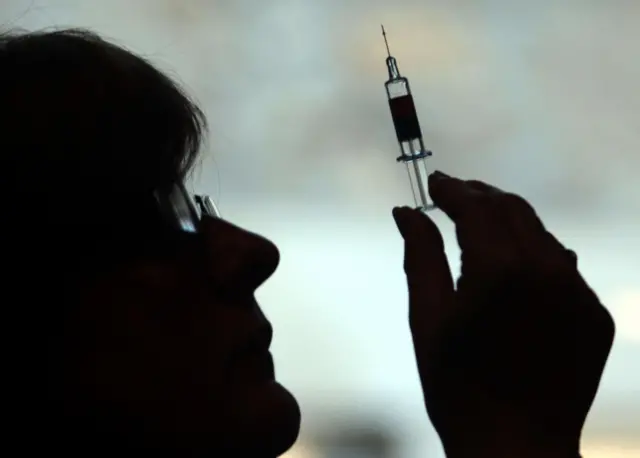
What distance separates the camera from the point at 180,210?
0.55m

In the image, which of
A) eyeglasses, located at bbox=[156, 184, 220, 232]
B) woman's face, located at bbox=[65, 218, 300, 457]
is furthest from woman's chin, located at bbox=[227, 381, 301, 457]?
eyeglasses, located at bbox=[156, 184, 220, 232]

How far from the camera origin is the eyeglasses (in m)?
0.53

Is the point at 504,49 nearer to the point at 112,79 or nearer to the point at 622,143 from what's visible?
the point at 622,143

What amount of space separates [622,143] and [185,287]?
1.99 feet

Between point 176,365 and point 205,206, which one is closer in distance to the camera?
point 176,365

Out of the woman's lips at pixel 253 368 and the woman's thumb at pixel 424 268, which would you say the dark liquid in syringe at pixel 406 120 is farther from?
the woman's lips at pixel 253 368

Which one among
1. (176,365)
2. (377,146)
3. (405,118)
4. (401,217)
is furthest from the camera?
(377,146)

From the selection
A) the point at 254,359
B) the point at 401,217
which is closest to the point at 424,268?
the point at 401,217

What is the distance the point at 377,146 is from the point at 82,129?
1.48ft

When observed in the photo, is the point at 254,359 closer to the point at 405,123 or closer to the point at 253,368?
the point at 253,368

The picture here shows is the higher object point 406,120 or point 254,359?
point 406,120

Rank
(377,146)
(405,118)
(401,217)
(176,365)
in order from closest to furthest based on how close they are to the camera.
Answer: (176,365), (401,217), (405,118), (377,146)

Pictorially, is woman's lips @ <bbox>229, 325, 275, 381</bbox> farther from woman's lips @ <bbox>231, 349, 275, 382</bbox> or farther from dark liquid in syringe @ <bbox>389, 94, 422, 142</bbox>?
dark liquid in syringe @ <bbox>389, 94, 422, 142</bbox>

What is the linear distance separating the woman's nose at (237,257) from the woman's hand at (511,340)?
127 millimetres
